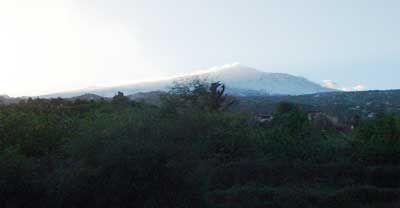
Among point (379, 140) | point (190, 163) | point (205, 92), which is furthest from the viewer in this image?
point (205, 92)

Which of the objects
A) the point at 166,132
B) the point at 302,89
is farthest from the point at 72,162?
the point at 302,89

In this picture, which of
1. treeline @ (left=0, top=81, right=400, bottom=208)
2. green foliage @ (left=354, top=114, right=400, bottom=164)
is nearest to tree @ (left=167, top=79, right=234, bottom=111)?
treeline @ (left=0, top=81, right=400, bottom=208)

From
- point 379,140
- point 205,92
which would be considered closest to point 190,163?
point 379,140

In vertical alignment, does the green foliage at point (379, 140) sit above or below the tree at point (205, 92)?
below

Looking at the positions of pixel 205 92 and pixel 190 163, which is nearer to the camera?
pixel 190 163

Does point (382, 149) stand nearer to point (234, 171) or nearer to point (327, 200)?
point (234, 171)

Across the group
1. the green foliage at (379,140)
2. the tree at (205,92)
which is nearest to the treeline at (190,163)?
the green foliage at (379,140)

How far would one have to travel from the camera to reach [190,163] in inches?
531

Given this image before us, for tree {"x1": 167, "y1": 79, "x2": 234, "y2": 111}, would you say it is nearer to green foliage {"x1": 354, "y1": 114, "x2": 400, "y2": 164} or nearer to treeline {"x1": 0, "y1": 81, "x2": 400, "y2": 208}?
treeline {"x1": 0, "y1": 81, "x2": 400, "y2": 208}

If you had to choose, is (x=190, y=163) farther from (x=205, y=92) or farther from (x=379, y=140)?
(x=205, y=92)

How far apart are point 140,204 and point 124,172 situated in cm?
76

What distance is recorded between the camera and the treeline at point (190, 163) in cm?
1303

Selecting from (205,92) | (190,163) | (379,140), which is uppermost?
(205,92)

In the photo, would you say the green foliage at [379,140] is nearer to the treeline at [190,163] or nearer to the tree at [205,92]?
the treeline at [190,163]
